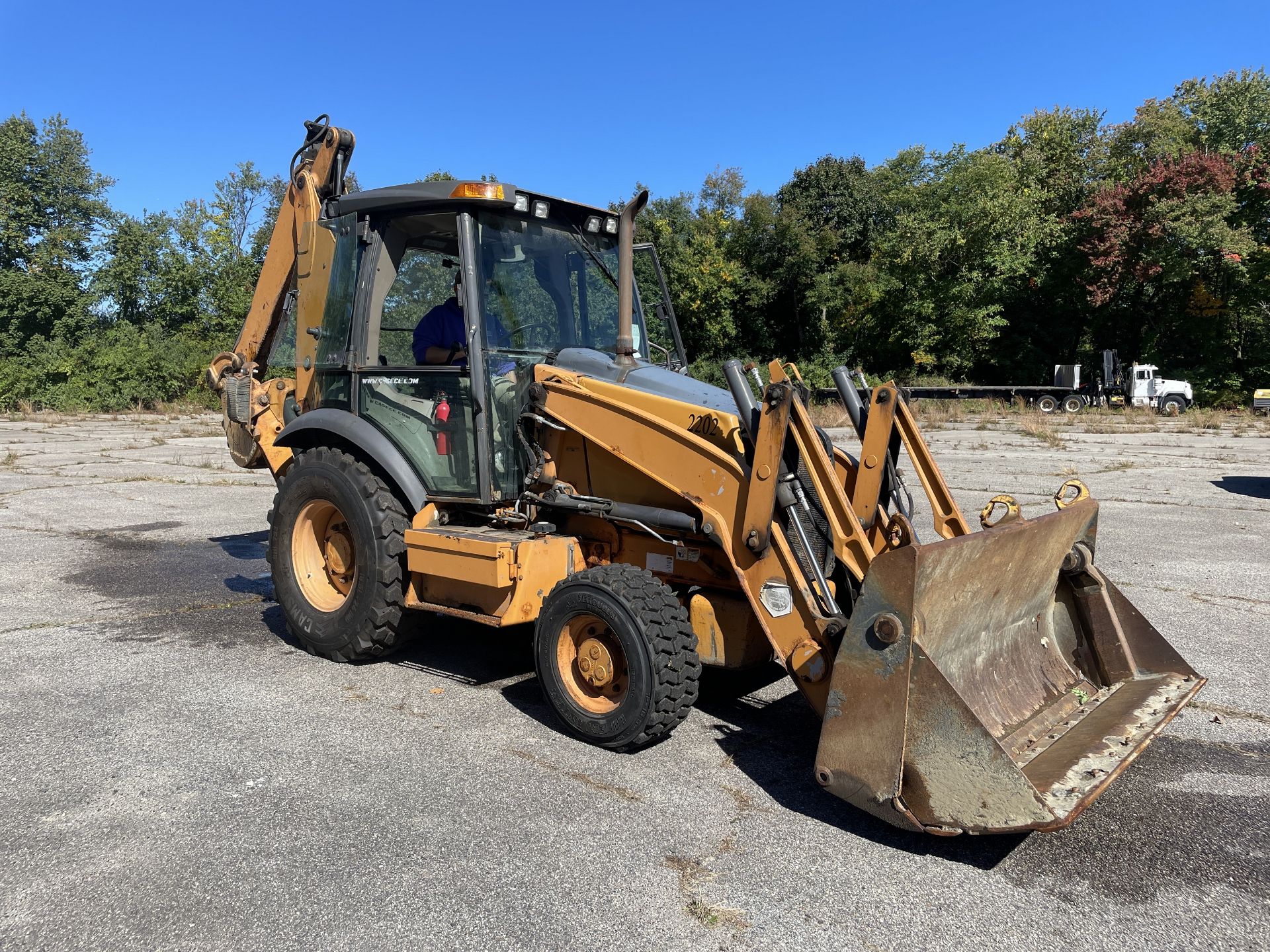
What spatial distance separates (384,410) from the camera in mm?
5273

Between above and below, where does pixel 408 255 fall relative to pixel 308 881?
above

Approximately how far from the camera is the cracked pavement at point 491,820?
9.48 feet

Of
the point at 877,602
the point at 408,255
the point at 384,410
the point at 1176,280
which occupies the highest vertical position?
the point at 1176,280

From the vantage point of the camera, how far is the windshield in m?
4.90

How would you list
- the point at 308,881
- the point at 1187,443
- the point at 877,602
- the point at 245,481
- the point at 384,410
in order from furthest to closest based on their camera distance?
the point at 1187,443 < the point at 245,481 < the point at 384,410 < the point at 877,602 < the point at 308,881

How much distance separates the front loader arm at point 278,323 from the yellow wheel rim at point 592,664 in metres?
2.65

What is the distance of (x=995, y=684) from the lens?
396 centimetres

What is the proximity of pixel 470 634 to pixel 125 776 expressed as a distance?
8.08 feet

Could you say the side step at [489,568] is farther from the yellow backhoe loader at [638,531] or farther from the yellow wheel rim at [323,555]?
the yellow wheel rim at [323,555]

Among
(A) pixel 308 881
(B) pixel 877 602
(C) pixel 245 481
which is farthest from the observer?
(C) pixel 245 481

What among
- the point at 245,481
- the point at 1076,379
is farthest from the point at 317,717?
the point at 1076,379

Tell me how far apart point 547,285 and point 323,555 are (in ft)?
7.15

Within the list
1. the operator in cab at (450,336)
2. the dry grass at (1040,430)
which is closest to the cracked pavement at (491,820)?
the operator in cab at (450,336)

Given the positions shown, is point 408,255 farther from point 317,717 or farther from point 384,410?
point 317,717
